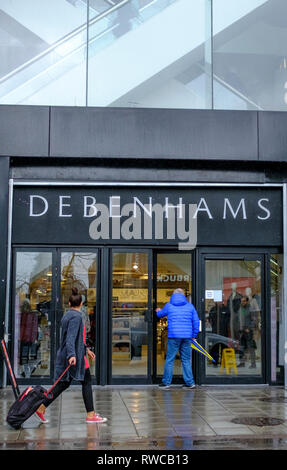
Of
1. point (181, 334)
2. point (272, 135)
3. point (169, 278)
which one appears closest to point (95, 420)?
point (181, 334)

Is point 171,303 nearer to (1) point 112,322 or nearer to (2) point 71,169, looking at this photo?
(1) point 112,322

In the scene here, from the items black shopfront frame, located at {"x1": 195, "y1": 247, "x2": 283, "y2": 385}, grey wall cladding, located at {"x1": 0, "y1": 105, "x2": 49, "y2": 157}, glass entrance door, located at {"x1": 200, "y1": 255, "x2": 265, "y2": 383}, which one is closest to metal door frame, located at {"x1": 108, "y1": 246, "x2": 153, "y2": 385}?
black shopfront frame, located at {"x1": 195, "y1": 247, "x2": 283, "y2": 385}

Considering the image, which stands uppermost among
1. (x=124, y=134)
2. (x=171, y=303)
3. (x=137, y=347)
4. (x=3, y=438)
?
(x=124, y=134)

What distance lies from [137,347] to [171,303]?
3.31ft

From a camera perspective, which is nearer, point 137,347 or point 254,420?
point 254,420

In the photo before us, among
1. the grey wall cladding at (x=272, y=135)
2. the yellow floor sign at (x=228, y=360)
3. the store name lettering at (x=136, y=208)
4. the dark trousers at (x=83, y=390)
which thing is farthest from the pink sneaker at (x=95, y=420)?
the grey wall cladding at (x=272, y=135)

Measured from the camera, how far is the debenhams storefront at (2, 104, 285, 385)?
11281 mm

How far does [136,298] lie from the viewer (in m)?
11.4

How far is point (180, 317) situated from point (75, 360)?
3317mm

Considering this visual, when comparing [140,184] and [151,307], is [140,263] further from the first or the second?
[140,184]

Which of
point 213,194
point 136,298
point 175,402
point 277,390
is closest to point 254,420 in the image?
point 175,402

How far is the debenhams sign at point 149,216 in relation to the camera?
447 inches

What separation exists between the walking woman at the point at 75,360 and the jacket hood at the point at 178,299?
307 cm

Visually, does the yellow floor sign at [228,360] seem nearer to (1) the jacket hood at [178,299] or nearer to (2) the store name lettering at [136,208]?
(1) the jacket hood at [178,299]
